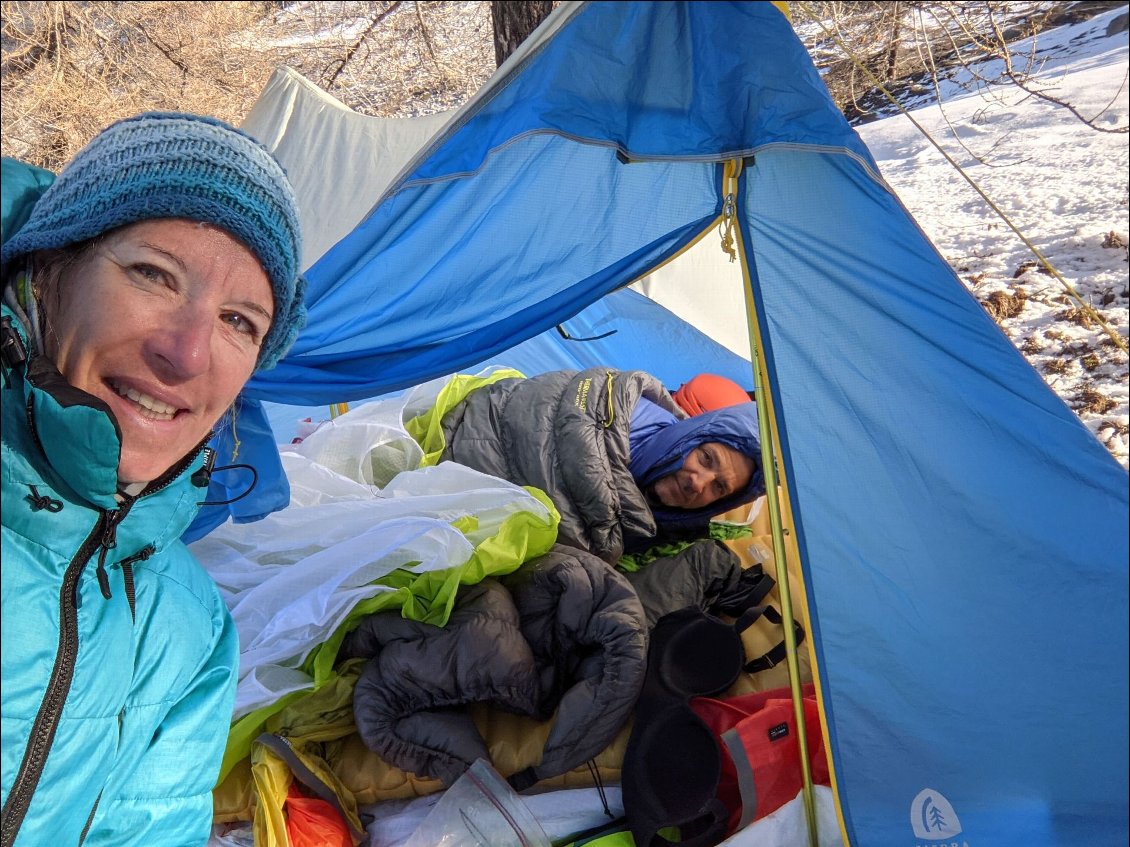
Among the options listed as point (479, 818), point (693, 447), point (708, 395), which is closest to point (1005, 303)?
point (708, 395)

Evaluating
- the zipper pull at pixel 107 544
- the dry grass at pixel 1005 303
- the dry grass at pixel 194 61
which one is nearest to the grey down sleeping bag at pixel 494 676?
the zipper pull at pixel 107 544

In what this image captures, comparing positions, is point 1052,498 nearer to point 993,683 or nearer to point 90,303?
point 993,683

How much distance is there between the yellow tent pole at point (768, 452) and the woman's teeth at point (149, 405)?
961mm

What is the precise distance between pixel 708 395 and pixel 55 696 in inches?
90.8

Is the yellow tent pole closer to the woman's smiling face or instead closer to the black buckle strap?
the black buckle strap

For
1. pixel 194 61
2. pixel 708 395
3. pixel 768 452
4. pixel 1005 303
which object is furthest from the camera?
pixel 194 61

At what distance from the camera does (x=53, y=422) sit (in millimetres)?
780

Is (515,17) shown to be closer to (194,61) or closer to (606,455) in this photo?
(606,455)

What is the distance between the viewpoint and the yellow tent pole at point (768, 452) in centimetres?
149

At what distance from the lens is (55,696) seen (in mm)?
844

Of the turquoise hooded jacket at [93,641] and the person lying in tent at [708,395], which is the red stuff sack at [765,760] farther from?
the person lying in tent at [708,395]

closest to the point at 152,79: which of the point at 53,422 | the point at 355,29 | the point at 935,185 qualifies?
the point at 355,29

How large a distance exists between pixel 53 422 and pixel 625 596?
1299 millimetres

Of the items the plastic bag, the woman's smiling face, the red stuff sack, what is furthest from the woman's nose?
the red stuff sack
